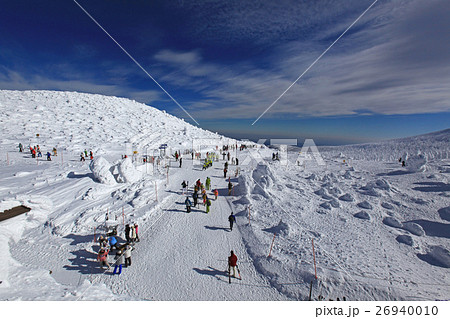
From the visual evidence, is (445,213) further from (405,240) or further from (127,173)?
(127,173)

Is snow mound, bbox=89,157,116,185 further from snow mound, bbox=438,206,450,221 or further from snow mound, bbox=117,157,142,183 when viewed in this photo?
snow mound, bbox=438,206,450,221

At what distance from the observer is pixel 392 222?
14.3 metres

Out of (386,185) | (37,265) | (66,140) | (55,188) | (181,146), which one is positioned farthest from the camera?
(181,146)

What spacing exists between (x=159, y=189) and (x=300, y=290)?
42.3ft

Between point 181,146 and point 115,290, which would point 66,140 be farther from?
point 115,290

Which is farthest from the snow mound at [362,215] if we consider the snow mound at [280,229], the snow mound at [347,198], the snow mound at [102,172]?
the snow mound at [102,172]

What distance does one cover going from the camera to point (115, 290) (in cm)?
741

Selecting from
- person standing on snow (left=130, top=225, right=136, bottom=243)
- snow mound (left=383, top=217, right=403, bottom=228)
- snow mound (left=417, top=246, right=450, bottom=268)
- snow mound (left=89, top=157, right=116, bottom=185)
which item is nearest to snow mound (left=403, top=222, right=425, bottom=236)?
snow mound (left=383, top=217, right=403, bottom=228)

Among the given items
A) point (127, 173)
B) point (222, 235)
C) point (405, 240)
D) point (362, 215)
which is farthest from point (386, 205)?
point (127, 173)

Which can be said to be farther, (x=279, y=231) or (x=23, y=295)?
(x=279, y=231)

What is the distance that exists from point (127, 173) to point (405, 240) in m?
20.7

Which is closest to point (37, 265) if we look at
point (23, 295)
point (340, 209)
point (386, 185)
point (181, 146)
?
point (23, 295)

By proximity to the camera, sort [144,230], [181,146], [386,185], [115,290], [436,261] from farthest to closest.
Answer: [181,146] < [386,185] < [144,230] < [436,261] < [115,290]

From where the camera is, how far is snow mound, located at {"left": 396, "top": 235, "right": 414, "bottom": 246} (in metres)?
11.8
